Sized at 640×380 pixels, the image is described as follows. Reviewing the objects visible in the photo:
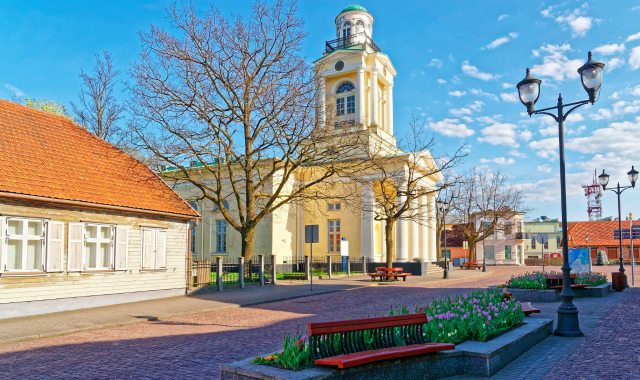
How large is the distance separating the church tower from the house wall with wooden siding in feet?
76.5

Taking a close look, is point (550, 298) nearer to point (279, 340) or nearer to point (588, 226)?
point (279, 340)

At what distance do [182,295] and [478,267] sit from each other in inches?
1490

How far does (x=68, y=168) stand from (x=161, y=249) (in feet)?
14.5

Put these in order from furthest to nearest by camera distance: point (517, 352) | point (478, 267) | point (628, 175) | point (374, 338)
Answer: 1. point (478, 267)
2. point (628, 175)
3. point (517, 352)
4. point (374, 338)

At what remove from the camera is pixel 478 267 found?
51250 mm

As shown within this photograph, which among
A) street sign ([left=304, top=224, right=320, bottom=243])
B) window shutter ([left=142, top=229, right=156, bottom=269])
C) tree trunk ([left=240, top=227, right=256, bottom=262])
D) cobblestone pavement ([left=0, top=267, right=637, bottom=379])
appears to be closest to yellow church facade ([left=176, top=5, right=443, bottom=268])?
tree trunk ([left=240, top=227, right=256, bottom=262])

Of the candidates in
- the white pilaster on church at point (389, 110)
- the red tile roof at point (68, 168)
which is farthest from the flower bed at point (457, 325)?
the white pilaster on church at point (389, 110)

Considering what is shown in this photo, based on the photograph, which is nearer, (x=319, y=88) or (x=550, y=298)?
(x=550, y=298)

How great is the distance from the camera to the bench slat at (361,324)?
6082 millimetres

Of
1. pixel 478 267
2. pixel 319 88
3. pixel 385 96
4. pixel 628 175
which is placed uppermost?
pixel 385 96

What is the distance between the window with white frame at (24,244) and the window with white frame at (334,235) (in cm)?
2790

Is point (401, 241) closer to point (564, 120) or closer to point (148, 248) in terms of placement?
point (148, 248)

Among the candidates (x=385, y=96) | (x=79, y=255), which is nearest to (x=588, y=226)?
(x=385, y=96)

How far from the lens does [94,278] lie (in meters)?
16.5
